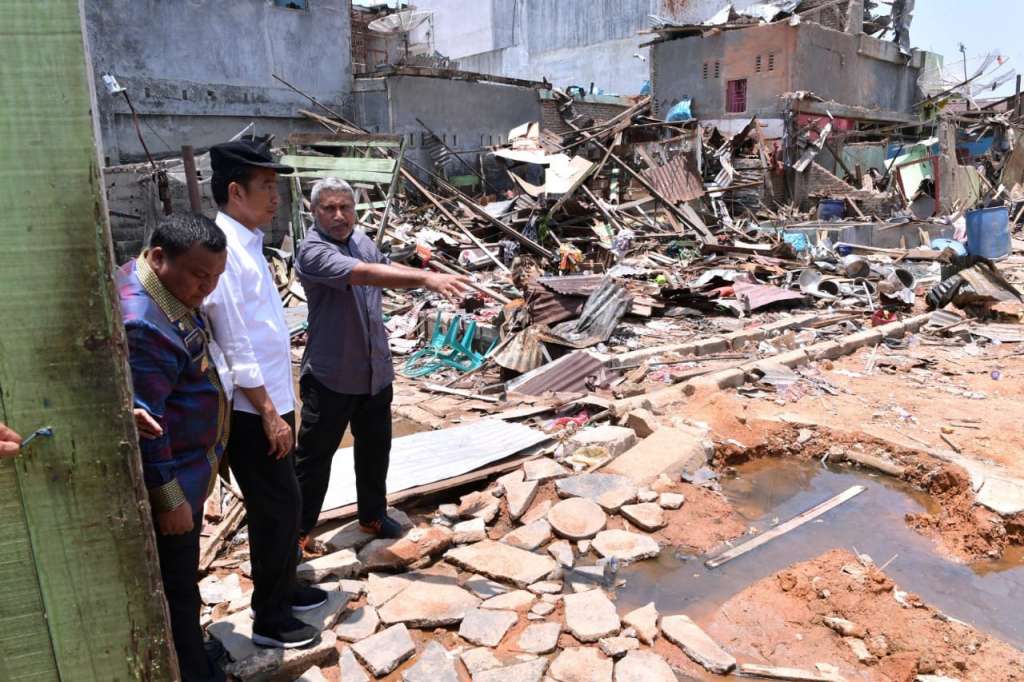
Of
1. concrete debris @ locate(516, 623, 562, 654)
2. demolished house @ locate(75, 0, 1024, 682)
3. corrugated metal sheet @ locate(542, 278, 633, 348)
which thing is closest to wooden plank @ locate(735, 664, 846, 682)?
demolished house @ locate(75, 0, 1024, 682)

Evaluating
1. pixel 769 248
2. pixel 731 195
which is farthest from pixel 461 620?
pixel 731 195

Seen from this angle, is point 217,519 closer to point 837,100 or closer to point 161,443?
point 161,443

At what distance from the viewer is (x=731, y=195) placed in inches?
729

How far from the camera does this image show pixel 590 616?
9.95 ft

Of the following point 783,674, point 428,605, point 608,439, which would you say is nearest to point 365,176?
point 608,439

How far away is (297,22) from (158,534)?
18.6 m

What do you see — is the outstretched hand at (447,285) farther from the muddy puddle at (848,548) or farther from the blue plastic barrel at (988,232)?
the blue plastic barrel at (988,232)

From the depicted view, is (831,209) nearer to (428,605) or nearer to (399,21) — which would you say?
(399,21)

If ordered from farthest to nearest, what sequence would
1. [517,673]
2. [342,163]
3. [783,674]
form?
[342,163] → [783,674] → [517,673]

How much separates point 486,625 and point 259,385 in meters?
1.40

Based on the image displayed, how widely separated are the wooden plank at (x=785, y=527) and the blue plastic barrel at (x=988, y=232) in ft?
27.4

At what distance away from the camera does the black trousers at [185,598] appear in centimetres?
214

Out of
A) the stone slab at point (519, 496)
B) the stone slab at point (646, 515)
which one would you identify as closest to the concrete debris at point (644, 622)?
the stone slab at point (646, 515)

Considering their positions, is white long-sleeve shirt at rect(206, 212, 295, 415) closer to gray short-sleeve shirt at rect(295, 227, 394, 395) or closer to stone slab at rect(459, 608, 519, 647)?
gray short-sleeve shirt at rect(295, 227, 394, 395)
